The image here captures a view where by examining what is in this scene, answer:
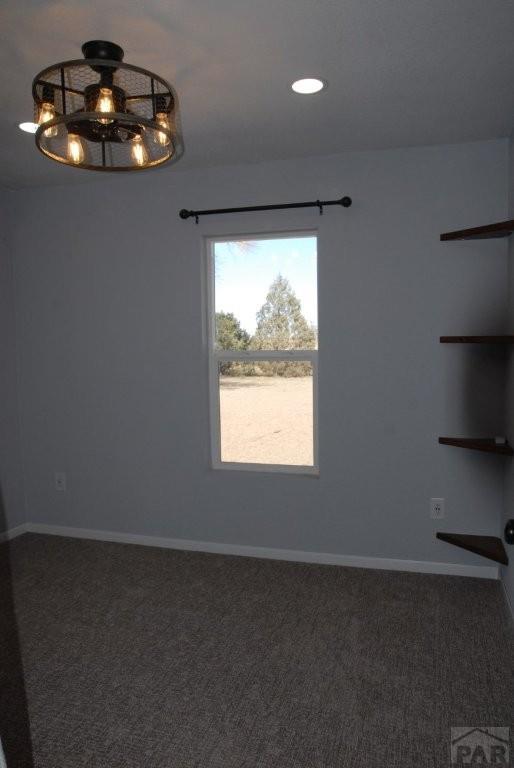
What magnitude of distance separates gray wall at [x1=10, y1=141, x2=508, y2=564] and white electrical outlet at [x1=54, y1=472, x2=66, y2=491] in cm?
6

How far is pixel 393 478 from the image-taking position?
326 cm

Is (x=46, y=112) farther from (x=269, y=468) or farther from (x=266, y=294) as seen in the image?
(x=269, y=468)

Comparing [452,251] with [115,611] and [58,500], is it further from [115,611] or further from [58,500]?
[58,500]

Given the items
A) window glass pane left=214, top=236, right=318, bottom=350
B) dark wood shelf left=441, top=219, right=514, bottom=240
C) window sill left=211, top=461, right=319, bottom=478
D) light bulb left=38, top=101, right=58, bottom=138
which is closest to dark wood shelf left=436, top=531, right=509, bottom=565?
window sill left=211, top=461, right=319, bottom=478

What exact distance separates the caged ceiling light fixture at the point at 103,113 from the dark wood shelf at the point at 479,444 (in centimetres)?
207

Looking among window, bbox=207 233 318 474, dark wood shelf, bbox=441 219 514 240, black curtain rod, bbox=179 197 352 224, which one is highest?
black curtain rod, bbox=179 197 352 224

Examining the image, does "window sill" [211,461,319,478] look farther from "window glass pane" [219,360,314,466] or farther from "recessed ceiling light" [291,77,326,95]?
"recessed ceiling light" [291,77,326,95]

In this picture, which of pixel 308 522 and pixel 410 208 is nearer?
pixel 410 208

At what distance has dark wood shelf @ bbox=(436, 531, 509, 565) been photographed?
9.32ft

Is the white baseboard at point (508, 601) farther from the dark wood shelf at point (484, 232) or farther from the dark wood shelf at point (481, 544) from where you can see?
the dark wood shelf at point (484, 232)

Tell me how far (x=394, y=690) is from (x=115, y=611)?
1460 millimetres

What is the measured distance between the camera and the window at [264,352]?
3.45 m

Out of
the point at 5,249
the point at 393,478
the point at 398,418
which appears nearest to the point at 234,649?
the point at 393,478

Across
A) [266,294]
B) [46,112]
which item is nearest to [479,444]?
[266,294]
